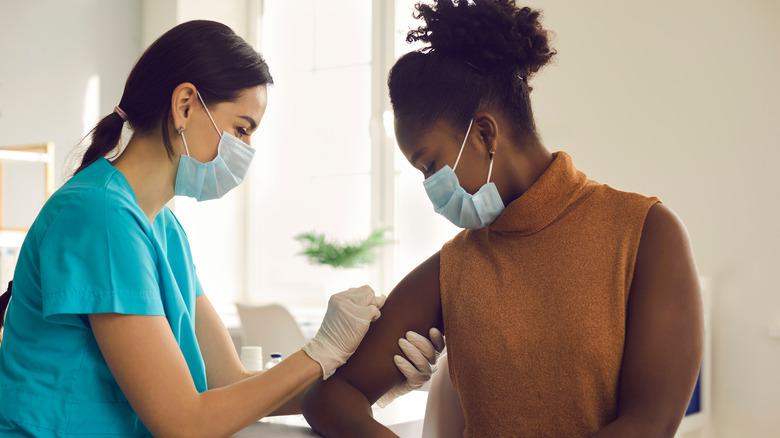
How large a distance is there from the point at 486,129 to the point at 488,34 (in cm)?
15

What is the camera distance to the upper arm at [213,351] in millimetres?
1370

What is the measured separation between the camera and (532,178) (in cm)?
110

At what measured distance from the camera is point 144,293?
101 centimetres

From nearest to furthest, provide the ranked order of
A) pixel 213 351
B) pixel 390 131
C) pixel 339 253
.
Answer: pixel 213 351, pixel 339 253, pixel 390 131

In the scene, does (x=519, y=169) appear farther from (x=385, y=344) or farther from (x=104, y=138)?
(x=104, y=138)

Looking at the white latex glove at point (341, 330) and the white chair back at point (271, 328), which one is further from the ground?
the white latex glove at point (341, 330)

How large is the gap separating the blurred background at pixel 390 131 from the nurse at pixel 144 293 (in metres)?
1.43

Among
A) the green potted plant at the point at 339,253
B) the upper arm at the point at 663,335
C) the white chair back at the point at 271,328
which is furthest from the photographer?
the green potted plant at the point at 339,253

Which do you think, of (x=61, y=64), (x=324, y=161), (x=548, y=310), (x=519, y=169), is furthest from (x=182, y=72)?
(x=61, y=64)

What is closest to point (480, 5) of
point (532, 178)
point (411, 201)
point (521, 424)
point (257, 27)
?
point (532, 178)

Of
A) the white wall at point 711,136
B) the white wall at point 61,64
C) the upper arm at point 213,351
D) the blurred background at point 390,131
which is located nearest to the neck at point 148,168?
the upper arm at point 213,351

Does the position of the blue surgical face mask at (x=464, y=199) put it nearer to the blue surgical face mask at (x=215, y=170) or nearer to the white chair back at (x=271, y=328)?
the blue surgical face mask at (x=215, y=170)

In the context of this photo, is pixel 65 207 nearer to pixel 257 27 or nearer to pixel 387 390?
pixel 387 390

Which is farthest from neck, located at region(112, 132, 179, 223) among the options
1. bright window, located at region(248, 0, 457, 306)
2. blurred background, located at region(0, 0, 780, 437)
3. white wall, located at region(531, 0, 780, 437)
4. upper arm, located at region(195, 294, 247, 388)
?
bright window, located at region(248, 0, 457, 306)
